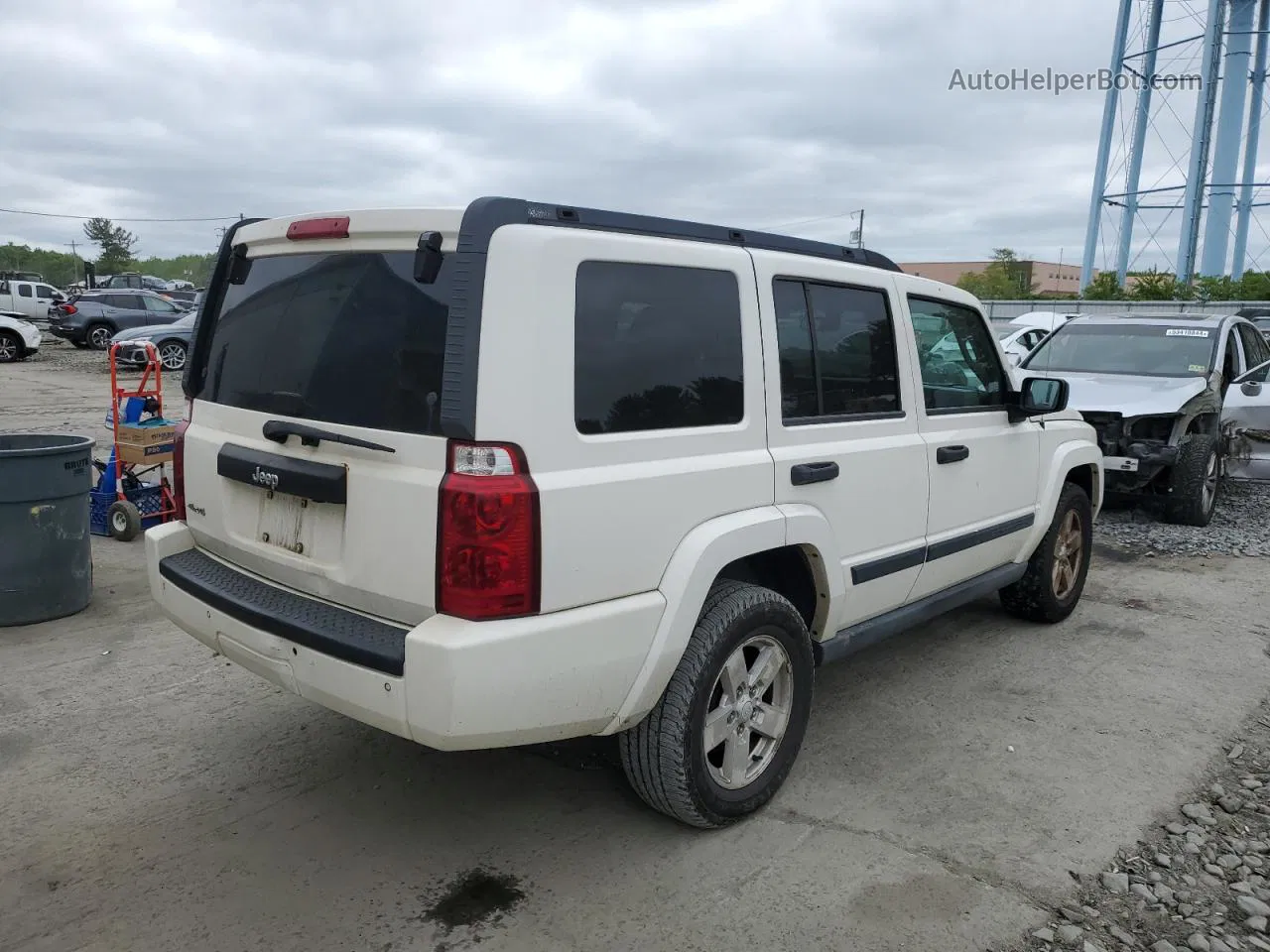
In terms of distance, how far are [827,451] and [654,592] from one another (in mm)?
1028

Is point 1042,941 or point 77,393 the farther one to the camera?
point 77,393

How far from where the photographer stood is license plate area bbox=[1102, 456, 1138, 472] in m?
8.04

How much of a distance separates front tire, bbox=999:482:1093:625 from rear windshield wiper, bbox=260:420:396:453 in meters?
3.99

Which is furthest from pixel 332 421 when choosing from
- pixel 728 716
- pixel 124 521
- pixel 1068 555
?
pixel 124 521

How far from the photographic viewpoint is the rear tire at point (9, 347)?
76.9 ft

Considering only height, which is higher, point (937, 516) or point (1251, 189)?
point (1251, 189)

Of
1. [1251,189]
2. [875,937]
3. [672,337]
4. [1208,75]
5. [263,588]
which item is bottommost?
[875,937]

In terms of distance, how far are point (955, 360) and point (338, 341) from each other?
285cm

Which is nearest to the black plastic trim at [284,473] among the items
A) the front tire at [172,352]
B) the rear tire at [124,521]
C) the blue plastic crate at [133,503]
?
the rear tire at [124,521]

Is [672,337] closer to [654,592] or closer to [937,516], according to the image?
[654,592]

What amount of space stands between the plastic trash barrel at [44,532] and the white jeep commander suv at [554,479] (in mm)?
2019

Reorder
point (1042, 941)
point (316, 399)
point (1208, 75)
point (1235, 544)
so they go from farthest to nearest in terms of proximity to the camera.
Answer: point (1208, 75), point (1235, 544), point (316, 399), point (1042, 941)

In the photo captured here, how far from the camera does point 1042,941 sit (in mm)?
2820

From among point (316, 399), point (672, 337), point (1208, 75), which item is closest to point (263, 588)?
point (316, 399)
